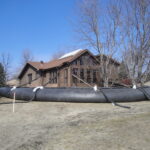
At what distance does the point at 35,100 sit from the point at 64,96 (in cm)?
155

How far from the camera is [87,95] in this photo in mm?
7707

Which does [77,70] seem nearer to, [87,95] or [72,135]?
[87,95]

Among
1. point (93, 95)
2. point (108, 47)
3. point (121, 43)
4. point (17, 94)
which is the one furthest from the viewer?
point (108, 47)

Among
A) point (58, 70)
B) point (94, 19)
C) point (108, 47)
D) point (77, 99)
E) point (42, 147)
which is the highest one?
point (94, 19)

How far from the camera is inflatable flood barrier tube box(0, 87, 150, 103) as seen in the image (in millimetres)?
7657

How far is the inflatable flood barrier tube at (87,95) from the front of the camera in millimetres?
7657

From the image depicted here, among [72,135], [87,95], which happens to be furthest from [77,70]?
[72,135]

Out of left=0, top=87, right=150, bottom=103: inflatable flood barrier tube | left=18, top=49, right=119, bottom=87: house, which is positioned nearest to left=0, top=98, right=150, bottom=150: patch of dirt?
left=0, top=87, right=150, bottom=103: inflatable flood barrier tube

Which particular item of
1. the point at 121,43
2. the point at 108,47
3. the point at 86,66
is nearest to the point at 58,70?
the point at 86,66

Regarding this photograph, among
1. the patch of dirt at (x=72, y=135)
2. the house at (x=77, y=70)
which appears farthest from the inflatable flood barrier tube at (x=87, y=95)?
the house at (x=77, y=70)

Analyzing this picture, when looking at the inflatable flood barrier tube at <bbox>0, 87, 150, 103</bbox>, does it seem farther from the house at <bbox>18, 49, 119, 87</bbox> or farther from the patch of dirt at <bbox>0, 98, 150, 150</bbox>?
the house at <bbox>18, 49, 119, 87</bbox>

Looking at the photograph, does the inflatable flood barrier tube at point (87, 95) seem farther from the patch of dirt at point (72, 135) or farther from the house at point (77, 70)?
the house at point (77, 70)

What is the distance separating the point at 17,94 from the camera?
29.2 ft

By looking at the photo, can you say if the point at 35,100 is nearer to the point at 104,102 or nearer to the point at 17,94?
the point at 17,94
